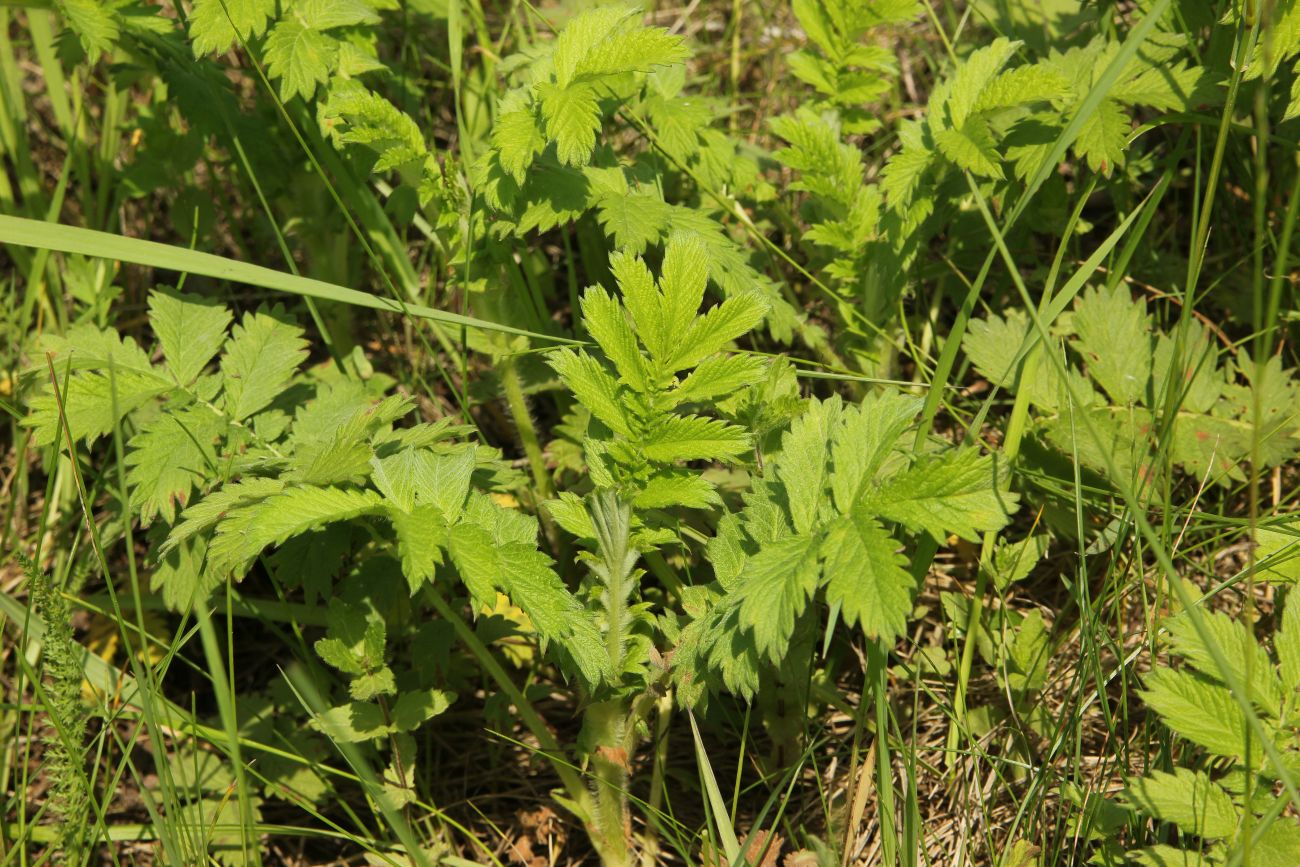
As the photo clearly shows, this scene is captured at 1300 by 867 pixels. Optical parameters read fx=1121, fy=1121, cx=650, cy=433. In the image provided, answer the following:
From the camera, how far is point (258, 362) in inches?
93.0

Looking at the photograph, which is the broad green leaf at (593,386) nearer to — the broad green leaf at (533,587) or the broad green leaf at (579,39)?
the broad green leaf at (533,587)

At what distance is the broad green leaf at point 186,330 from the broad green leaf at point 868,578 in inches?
56.5

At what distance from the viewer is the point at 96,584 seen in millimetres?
3047

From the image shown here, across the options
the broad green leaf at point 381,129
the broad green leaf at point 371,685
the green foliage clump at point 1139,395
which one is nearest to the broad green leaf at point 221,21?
the broad green leaf at point 381,129

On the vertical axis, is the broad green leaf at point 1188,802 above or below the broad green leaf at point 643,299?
below

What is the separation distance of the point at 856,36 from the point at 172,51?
1.63m

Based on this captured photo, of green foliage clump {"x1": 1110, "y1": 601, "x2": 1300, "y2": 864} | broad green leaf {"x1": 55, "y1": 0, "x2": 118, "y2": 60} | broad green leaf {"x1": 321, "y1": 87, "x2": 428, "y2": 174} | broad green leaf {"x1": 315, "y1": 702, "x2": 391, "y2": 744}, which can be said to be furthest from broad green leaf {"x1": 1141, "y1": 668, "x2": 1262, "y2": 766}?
broad green leaf {"x1": 55, "y1": 0, "x2": 118, "y2": 60}

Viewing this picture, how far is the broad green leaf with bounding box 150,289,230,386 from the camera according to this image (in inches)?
92.7

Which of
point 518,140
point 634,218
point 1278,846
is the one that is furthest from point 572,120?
point 1278,846

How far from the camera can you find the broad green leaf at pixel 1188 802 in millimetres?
1718

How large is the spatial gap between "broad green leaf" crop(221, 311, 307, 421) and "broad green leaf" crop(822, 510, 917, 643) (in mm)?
1263

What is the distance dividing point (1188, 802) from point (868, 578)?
0.66m

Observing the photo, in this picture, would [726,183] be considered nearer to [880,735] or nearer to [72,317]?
[880,735]

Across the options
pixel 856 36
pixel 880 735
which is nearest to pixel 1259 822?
pixel 880 735
